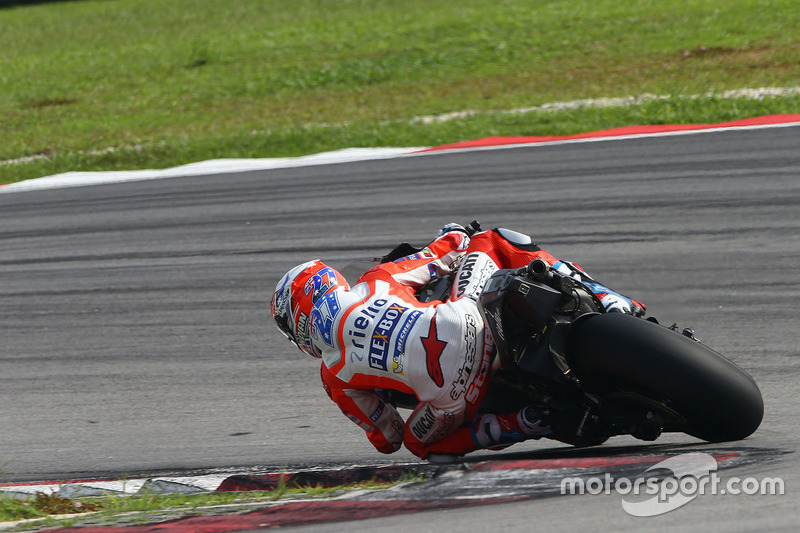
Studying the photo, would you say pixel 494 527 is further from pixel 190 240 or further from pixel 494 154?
pixel 494 154

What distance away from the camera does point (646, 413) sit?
332 centimetres

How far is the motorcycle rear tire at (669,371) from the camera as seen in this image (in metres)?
3.13

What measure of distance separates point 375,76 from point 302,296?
11.3 meters

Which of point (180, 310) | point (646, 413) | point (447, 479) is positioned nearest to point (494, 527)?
point (447, 479)

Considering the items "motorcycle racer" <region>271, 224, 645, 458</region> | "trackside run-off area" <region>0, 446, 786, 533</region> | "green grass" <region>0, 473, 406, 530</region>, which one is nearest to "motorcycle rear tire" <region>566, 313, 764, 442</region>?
"trackside run-off area" <region>0, 446, 786, 533</region>

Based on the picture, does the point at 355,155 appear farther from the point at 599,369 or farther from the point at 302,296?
the point at 599,369

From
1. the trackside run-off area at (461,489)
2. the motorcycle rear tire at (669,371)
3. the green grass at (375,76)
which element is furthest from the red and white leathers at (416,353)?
the green grass at (375,76)

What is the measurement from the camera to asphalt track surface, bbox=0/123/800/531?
476cm

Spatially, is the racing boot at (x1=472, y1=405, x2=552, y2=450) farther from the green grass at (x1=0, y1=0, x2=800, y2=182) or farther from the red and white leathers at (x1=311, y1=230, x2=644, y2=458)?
the green grass at (x1=0, y1=0, x2=800, y2=182)

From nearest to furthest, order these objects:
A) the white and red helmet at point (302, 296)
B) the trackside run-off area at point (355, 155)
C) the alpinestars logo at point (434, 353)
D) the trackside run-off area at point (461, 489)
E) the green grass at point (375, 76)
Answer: the trackside run-off area at point (461, 489) → the alpinestars logo at point (434, 353) → the white and red helmet at point (302, 296) → the trackside run-off area at point (355, 155) → the green grass at point (375, 76)

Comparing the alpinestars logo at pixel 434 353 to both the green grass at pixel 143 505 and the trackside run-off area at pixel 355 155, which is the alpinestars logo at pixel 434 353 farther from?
the trackside run-off area at pixel 355 155

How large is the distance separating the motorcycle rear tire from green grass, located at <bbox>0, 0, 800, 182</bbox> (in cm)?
701

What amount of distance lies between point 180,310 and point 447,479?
4287 millimetres

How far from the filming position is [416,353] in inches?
139
